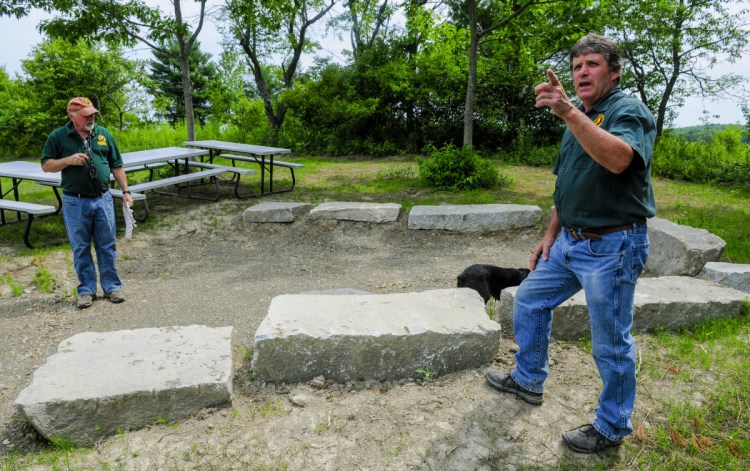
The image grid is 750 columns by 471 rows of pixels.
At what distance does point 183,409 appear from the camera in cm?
277

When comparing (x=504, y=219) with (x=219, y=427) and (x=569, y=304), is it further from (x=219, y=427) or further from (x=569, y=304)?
(x=219, y=427)

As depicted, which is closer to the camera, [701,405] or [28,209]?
[701,405]

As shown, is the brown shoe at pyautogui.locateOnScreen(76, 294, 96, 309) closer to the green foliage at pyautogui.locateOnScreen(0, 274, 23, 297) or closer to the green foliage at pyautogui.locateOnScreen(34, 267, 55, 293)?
the green foliage at pyautogui.locateOnScreen(34, 267, 55, 293)

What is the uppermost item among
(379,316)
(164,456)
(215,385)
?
(379,316)

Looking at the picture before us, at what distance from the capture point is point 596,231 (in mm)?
2184

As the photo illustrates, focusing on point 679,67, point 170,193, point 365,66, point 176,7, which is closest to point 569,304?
point 170,193

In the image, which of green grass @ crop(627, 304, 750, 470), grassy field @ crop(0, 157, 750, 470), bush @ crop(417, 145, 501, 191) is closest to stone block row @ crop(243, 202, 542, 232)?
grassy field @ crop(0, 157, 750, 470)

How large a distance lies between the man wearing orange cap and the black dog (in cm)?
301

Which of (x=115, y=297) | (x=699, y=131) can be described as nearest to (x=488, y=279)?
(x=115, y=297)

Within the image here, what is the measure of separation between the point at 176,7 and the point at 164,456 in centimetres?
868

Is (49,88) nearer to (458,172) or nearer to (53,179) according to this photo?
(53,179)

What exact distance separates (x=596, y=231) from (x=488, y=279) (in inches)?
81.2

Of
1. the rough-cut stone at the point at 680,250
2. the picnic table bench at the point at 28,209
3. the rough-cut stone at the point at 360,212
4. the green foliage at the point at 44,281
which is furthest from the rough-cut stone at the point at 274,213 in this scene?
the rough-cut stone at the point at 680,250

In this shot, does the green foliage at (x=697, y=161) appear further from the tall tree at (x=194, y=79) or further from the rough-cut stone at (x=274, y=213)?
the tall tree at (x=194, y=79)
